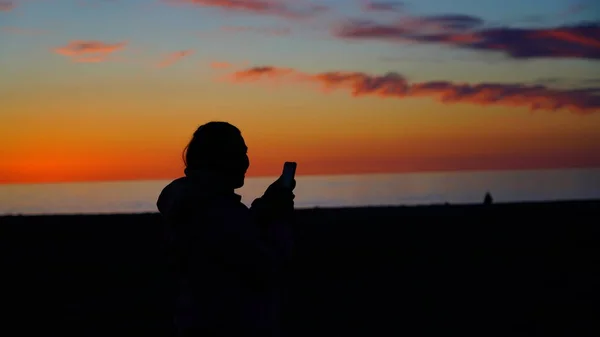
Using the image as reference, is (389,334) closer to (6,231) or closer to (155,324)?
(155,324)

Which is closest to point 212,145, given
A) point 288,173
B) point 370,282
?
point 288,173

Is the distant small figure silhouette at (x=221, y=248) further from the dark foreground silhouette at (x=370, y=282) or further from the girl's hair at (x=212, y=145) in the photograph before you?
the dark foreground silhouette at (x=370, y=282)

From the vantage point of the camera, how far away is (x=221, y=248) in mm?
3404

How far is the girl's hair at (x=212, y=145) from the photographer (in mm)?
3596

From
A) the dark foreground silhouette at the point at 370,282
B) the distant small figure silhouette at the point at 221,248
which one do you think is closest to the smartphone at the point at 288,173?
the distant small figure silhouette at the point at 221,248

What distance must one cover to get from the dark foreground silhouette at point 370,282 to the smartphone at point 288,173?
181 cm

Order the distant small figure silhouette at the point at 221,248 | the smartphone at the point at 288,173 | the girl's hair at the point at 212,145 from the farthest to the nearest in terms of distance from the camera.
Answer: the smartphone at the point at 288,173
the girl's hair at the point at 212,145
the distant small figure silhouette at the point at 221,248

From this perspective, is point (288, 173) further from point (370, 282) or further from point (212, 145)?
point (370, 282)

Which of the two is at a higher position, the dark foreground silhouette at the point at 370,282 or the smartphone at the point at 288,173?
the smartphone at the point at 288,173

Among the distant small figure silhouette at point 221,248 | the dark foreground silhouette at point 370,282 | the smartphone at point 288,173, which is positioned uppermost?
the smartphone at point 288,173

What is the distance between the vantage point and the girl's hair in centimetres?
360

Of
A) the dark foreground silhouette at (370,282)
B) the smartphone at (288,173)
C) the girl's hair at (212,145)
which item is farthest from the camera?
the dark foreground silhouette at (370,282)

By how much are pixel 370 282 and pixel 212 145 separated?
11079mm

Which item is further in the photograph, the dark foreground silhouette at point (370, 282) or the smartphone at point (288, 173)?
the dark foreground silhouette at point (370, 282)
